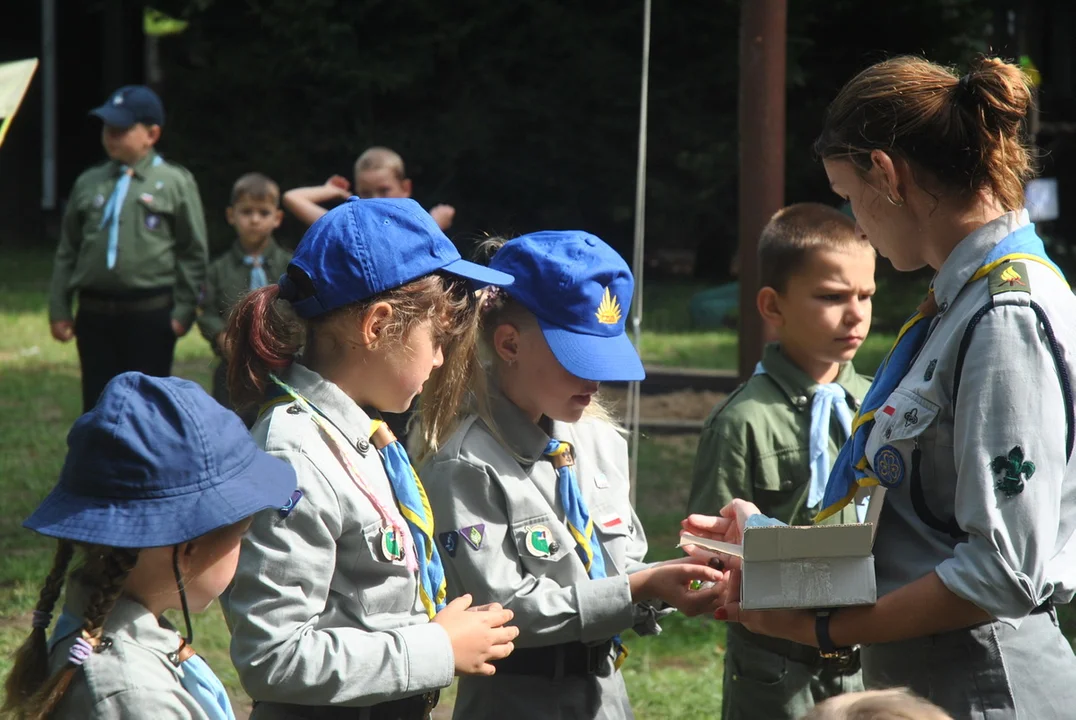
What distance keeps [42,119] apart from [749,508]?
2136 centimetres

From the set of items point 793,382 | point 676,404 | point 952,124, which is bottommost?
point 676,404

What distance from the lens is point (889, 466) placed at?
223 centimetres

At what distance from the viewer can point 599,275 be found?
2979mm

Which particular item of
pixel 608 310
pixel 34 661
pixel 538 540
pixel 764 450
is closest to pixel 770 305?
pixel 764 450

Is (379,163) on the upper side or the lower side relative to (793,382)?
upper

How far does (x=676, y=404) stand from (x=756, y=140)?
15.8 ft

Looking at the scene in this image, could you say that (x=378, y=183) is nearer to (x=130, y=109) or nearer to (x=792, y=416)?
(x=130, y=109)

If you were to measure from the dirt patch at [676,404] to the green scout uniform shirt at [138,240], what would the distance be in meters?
3.60

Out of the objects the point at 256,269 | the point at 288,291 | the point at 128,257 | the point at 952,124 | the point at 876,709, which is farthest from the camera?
the point at 256,269

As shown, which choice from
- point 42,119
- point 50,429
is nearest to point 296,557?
point 50,429

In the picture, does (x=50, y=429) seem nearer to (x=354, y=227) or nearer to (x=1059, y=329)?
(x=354, y=227)

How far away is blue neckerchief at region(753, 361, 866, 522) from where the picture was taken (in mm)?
3457

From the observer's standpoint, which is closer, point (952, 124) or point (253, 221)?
point (952, 124)

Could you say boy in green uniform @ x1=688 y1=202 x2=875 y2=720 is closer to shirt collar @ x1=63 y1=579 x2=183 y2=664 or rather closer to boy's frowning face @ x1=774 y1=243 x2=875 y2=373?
boy's frowning face @ x1=774 y1=243 x2=875 y2=373
